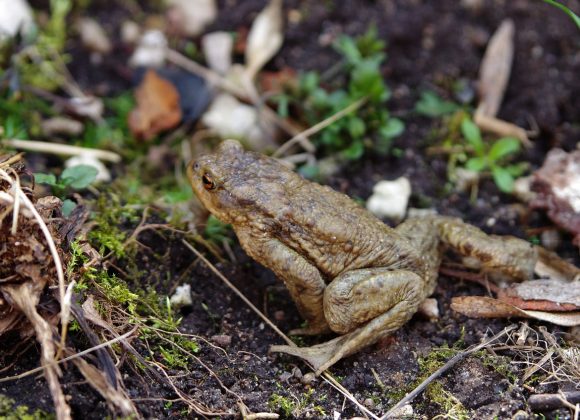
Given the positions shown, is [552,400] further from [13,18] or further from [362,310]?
[13,18]

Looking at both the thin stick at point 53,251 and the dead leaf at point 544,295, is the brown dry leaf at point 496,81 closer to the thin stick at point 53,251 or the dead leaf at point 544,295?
the dead leaf at point 544,295

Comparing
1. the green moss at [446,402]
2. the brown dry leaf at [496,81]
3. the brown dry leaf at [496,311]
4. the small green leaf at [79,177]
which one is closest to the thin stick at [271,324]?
the green moss at [446,402]

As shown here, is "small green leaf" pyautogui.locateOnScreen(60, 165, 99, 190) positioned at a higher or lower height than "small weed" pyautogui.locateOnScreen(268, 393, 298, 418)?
higher

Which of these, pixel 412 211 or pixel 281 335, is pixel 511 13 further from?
pixel 281 335

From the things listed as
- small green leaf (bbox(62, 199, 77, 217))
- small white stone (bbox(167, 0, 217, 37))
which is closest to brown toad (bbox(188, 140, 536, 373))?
small green leaf (bbox(62, 199, 77, 217))

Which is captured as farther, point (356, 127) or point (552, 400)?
point (356, 127)

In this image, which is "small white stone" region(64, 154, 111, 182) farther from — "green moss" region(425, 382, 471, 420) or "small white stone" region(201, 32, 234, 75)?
"green moss" region(425, 382, 471, 420)

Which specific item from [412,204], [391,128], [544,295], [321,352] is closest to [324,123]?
[391,128]

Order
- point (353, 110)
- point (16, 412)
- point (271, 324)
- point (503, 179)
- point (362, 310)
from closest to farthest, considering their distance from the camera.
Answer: point (16, 412) < point (362, 310) < point (271, 324) < point (503, 179) < point (353, 110)
